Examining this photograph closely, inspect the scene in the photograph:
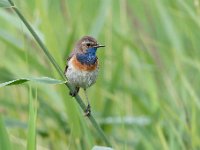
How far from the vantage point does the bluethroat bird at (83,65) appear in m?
2.79

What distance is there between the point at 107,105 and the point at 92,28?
0.46 meters

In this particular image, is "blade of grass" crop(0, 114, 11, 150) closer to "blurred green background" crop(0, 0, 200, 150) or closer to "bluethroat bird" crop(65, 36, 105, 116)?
"bluethroat bird" crop(65, 36, 105, 116)

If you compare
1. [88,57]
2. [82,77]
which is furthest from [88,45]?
[82,77]

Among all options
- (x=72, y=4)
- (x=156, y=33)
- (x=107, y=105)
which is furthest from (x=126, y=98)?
(x=72, y=4)

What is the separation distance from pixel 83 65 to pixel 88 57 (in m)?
0.05

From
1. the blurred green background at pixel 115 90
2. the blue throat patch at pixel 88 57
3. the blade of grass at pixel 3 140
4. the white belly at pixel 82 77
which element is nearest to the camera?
the blade of grass at pixel 3 140

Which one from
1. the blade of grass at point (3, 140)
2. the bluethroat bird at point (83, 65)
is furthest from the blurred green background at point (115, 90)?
the blade of grass at point (3, 140)

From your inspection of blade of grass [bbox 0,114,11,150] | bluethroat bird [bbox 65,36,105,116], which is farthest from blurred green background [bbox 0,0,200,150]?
blade of grass [bbox 0,114,11,150]

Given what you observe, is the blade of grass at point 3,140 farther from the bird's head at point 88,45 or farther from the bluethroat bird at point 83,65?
the bird's head at point 88,45

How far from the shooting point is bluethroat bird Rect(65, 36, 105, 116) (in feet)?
9.17

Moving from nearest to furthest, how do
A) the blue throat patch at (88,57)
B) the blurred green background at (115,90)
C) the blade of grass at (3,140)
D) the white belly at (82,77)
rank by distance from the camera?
the blade of grass at (3,140)
the white belly at (82,77)
the blue throat patch at (88,57)
the blurred green background at (115,90)

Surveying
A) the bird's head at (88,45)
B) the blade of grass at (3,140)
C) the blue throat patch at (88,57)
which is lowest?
the blade of grass at (3,140)

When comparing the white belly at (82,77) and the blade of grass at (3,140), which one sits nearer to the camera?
the blade of grass at (3,140)

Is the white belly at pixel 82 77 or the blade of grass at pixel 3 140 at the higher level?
the white belly at pixel 82 77
